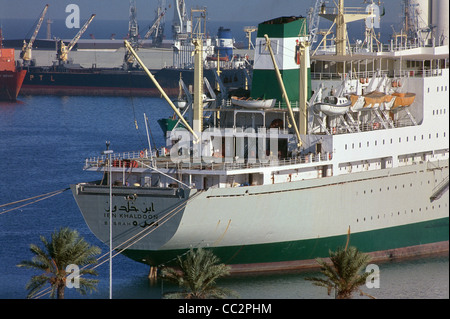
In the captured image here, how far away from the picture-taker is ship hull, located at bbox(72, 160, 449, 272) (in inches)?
1537

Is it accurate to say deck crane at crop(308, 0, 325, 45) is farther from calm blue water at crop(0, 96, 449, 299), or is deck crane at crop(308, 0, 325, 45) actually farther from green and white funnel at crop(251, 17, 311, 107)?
calm blue water at crop(0, 96, 449, 299)

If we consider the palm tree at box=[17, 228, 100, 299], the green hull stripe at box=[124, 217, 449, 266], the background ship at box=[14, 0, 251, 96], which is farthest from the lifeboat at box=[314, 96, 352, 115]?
the background ship at box=[14, 0, 251, 96]

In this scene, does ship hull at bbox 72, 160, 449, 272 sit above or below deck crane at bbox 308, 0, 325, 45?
below

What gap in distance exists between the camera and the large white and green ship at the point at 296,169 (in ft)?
129

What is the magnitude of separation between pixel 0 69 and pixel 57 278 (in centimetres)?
10848

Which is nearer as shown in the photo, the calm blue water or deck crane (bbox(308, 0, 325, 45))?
the calm blue water

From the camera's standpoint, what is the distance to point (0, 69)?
139875 millimetres

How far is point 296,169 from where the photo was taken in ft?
137

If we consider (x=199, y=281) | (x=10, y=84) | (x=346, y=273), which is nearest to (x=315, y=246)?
(x=346, y=273)

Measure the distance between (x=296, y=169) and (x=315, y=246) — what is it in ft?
9.46

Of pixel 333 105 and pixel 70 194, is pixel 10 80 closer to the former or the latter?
pixel 70 194

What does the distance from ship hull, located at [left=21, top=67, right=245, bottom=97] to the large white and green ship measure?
8462 cm
